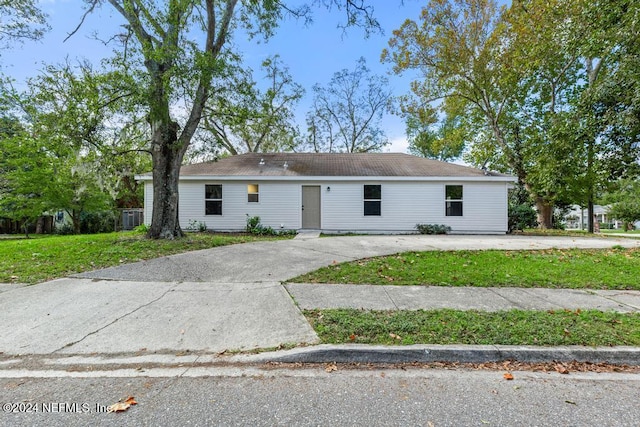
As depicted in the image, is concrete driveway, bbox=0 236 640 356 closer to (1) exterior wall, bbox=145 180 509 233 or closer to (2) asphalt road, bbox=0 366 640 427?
(2) asphalt road, bbox=0 366 640 427

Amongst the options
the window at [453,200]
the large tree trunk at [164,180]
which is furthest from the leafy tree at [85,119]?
the window at [453,200]

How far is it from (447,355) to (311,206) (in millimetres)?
10383

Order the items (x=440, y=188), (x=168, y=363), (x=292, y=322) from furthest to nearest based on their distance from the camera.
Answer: (x=440, y=188) → (x=292, y=322) → (x=168, y=363)

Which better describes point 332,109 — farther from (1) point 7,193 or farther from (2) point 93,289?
(2) point 93,289

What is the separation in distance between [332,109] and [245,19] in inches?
659

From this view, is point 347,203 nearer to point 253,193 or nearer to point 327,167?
point 327,167

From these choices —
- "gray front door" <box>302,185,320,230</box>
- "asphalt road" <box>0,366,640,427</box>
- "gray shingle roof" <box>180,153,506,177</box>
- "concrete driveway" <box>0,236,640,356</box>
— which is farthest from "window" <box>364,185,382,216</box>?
"asphalt road" <box>0,366,640,427</box>

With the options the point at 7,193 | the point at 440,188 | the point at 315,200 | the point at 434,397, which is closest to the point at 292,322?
the point at 434,397

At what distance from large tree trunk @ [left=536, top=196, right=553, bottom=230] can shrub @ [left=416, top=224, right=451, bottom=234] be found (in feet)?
28.3

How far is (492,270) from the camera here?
18.7ft

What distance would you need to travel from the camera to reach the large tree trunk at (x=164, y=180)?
8797 mm

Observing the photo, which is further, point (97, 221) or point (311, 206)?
point (97, 221)

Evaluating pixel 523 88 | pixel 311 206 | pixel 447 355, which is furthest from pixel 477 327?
pixel 523 88

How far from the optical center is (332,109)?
83.9 feet
